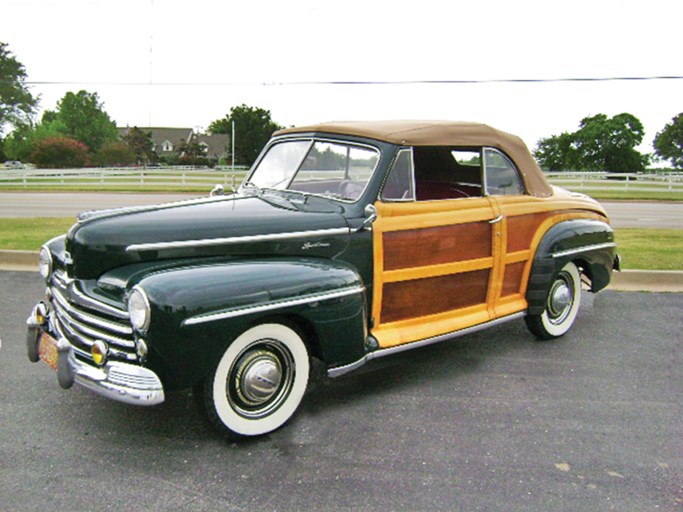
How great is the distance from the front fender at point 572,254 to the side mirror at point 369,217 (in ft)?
5.47

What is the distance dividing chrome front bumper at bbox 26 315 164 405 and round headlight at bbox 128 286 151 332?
0.22 metres

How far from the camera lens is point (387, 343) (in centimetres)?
372

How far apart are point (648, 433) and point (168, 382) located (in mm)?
2668

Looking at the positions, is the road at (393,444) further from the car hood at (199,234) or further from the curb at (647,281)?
the curb at (647,281)

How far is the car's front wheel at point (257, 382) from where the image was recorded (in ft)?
9.89

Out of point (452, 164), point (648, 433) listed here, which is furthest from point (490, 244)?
point (648, 433)

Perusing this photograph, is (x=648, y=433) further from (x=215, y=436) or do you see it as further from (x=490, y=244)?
(x=215, y=436)

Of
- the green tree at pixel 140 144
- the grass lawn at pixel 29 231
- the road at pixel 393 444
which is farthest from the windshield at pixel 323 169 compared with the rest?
the green tree at pixel 140 144

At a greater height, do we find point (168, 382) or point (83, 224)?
point (83, 224)

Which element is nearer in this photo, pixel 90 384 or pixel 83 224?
pixel 90 384

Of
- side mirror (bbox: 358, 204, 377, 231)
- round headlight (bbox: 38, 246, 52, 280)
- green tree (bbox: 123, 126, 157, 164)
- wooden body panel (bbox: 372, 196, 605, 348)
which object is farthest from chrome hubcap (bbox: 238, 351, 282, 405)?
green tree (bbox: 123, 126, 157, 164)

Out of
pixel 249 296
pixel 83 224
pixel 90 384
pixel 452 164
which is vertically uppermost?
pixel 452 164

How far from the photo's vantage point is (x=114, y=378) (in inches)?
113

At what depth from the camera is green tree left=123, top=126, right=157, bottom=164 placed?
66.3 meters
